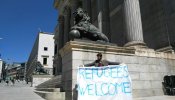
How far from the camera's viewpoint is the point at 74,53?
372 inches

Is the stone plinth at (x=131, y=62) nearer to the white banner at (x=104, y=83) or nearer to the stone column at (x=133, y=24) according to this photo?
the stone column at (x=133, y=24)

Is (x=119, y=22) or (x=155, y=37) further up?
(x=119, y=22)

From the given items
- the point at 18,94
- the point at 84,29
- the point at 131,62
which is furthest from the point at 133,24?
the point at 18,94

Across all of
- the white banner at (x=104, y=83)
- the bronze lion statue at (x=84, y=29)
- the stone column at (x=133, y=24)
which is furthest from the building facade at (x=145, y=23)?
the white banner at (x=104, y=83)

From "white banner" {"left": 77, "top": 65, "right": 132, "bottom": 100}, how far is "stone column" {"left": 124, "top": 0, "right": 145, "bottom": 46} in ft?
21.2

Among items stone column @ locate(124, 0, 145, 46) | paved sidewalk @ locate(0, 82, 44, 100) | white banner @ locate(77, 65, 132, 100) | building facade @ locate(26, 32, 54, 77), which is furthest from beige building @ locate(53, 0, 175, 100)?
building facade @ locate(26, 32, 54, 77)

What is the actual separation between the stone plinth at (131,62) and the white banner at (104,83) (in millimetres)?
1916

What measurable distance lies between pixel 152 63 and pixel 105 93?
257 inches

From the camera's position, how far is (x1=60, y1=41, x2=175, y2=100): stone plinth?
31.0 feet

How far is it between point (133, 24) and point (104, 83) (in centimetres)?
792

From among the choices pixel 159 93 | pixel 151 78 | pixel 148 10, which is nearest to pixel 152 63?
pixel 151 78

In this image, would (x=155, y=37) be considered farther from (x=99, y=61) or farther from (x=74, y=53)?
(x=99, y=61)

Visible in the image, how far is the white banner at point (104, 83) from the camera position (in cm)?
691

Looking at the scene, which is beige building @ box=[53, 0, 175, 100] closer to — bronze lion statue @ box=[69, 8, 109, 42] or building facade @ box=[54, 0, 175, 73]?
building facade @ box=[54, 0, 175, 73]
